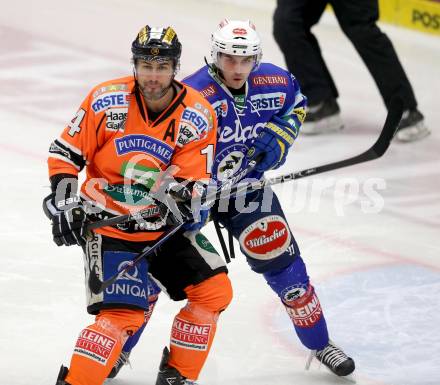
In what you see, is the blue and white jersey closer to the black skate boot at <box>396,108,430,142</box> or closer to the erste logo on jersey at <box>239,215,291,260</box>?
the erste logo on jersey at <box>239,215,291,260</box>

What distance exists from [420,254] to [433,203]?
77 centimetres

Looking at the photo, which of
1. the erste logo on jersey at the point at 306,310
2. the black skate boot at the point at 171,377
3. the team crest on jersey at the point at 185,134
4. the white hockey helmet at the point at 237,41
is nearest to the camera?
the team crest on jersey at the point at 185,134

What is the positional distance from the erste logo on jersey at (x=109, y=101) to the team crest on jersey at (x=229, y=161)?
0.62m

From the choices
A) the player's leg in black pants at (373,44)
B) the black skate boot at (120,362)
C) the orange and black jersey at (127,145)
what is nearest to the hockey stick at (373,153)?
the orange and black jersey at (127,145)

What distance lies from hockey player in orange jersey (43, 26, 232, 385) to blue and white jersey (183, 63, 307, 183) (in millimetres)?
316

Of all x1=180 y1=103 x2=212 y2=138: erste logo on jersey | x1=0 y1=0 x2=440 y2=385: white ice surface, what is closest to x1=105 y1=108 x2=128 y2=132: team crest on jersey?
x1=180 y1=103 x2=212 y2=138: erste logo on jersey

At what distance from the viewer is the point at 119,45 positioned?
9.12 meters

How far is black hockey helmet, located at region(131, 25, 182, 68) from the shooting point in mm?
4016

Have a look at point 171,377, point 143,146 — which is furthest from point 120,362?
point 143,146

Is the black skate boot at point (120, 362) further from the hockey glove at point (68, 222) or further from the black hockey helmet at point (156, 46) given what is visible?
the black hockey helmet at point (156, 46)

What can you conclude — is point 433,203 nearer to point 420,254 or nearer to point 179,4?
point 420,254

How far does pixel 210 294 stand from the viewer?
4.18 meters

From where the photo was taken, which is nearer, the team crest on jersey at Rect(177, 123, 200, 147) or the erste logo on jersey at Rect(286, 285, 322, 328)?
the team crest on jersey at Rect(177, 123, 200, 147)

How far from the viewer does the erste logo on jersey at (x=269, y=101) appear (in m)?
4.62
